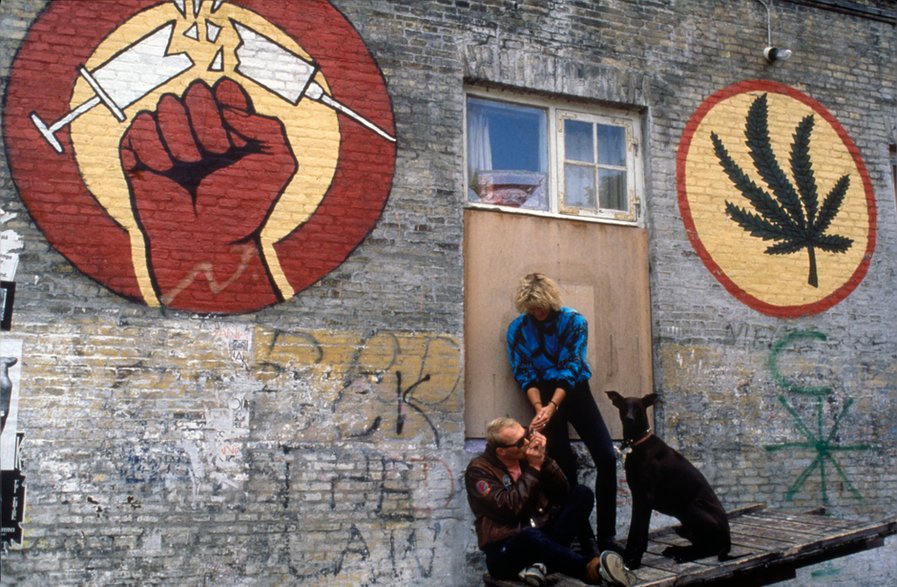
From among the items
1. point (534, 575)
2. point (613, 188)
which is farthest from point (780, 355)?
point (534, 575)

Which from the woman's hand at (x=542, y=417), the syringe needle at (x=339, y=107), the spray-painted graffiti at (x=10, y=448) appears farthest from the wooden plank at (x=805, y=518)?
the spray-painted graffiti at (x=10, y=448)

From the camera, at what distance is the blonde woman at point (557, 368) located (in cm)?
748

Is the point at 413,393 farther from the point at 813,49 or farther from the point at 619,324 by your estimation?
the point at 813,49

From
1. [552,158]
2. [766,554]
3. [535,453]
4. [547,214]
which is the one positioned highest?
[552,158]

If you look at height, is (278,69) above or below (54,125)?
above

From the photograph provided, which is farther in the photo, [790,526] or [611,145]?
[611,145]

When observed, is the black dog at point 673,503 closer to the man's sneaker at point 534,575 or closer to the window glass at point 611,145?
the man's sneaker at point 534,575

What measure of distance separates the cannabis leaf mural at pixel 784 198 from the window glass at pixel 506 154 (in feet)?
5.79

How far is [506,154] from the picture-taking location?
8.39 metres

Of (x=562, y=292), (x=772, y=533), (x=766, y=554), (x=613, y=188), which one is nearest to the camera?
(x=766, y=554)

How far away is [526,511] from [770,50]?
5.47 metres

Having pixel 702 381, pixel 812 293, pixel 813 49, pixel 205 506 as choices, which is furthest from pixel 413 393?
pixel 813 49

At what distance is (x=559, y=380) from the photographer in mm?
7539

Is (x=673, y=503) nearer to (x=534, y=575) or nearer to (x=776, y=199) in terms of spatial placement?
(x=534, y=575)
